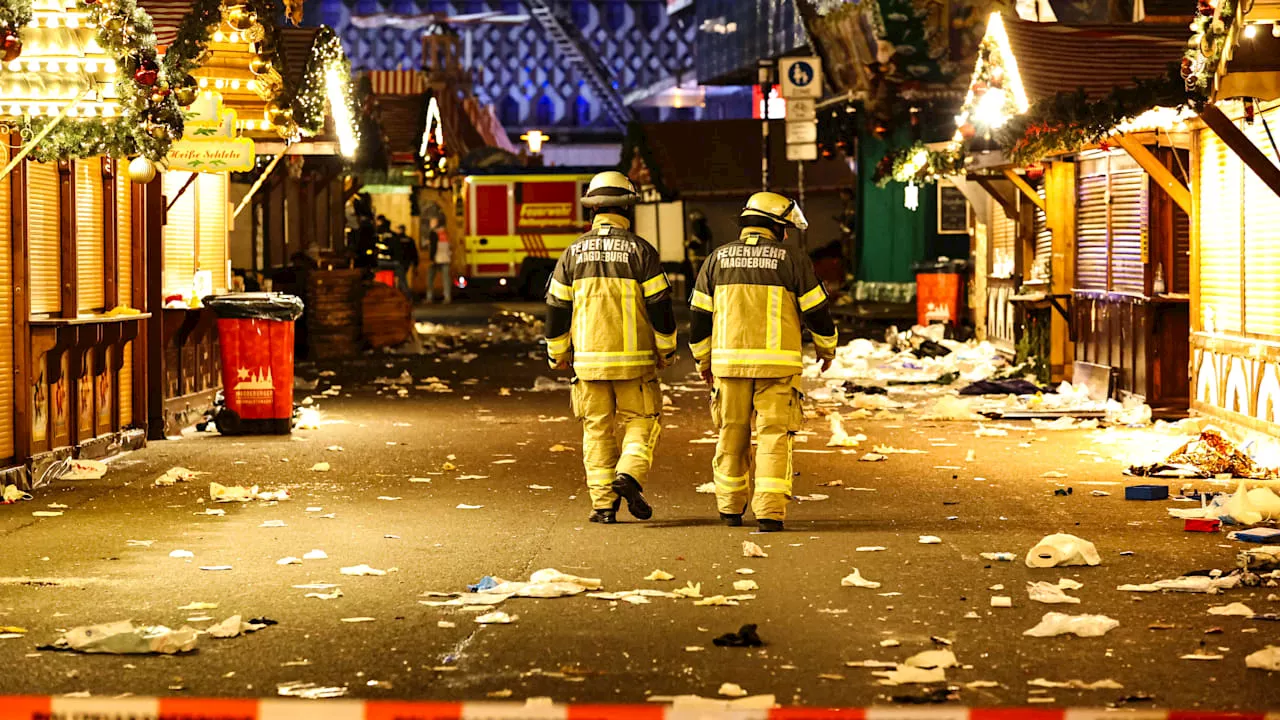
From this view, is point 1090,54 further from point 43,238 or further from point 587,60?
point 587,60

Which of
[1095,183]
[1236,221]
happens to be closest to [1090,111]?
→ [1236,221]

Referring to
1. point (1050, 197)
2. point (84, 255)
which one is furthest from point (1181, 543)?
point (1050, 197)

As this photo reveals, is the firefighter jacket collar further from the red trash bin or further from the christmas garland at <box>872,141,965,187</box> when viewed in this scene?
the christmas garland at <box>872,141,965,187</box>

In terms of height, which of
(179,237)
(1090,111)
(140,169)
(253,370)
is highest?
(1090,111)

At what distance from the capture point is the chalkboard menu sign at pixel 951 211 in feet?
106

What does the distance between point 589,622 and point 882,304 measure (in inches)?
1106

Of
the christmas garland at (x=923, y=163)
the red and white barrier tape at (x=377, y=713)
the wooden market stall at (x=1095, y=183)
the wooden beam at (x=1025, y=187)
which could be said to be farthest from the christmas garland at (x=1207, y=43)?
the christmas garland at (x=923, y=163)

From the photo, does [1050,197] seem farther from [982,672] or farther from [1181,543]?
[982,672]

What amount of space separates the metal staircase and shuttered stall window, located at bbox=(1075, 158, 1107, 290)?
6898cm

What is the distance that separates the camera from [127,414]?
15.5 meters

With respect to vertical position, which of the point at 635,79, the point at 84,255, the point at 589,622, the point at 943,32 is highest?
the point at 635,79

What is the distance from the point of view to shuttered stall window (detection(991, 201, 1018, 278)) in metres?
25.1

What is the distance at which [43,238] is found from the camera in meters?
13.4

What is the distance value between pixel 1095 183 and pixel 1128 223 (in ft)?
4.58
